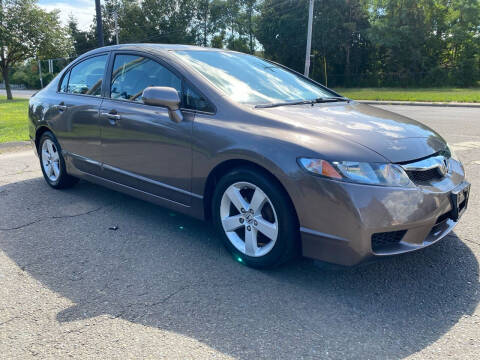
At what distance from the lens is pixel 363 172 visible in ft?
8.25

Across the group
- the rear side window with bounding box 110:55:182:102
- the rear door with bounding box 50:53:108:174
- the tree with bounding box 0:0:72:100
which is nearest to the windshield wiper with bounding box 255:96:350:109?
the rear side window with bounding box 110:55:182:102

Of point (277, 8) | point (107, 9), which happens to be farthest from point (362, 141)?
point (107, 9)

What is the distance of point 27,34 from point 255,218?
2980 cm

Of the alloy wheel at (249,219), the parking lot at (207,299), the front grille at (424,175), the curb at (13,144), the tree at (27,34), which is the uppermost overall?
the tree at (27,34)

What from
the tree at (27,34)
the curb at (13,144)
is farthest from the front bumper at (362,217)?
the tree at (27,34)

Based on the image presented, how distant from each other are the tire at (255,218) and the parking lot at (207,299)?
153 mm

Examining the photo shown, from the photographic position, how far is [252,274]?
9.71 ft

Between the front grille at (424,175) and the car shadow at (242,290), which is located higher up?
the front grille at (424,175)

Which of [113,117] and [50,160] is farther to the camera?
[50,160]

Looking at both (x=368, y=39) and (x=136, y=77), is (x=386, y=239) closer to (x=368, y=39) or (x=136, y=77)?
(x=136, y=77)

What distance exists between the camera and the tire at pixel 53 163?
4854 mm

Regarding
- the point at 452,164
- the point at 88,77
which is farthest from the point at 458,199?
the point at 88,77

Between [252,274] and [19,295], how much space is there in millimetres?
1519

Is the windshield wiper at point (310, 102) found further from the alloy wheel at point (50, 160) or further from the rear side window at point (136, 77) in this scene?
the alloy wheel at point (50, 160)
